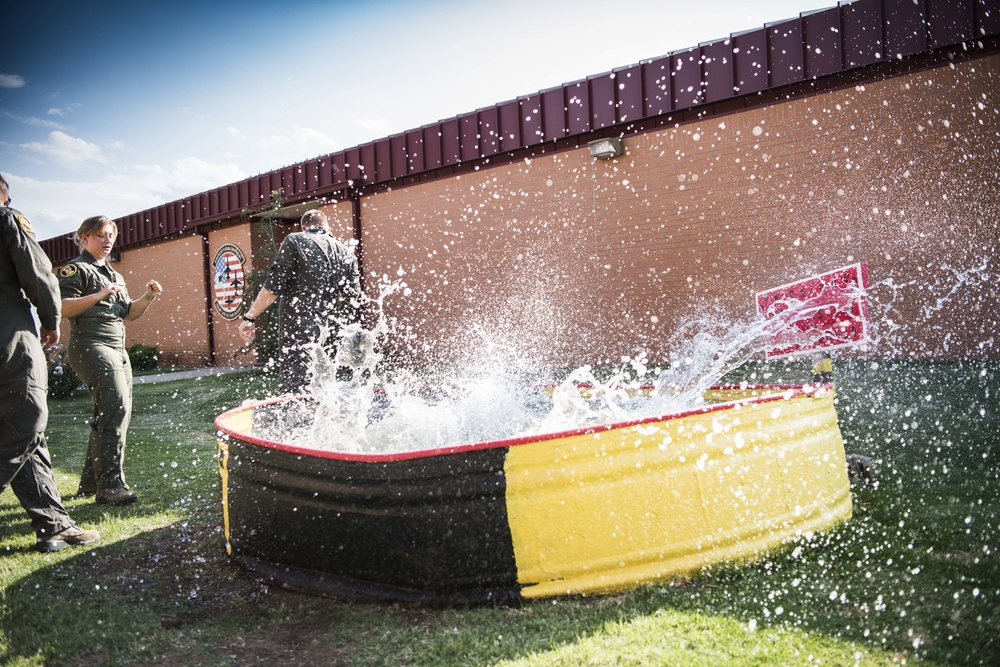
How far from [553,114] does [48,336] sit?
8254mm

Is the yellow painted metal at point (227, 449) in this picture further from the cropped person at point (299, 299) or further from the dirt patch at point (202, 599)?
the cropped person at point (299, 299)

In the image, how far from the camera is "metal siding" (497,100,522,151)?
11.0 meters

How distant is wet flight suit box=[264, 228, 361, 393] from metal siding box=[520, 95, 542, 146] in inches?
255

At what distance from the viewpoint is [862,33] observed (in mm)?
7949

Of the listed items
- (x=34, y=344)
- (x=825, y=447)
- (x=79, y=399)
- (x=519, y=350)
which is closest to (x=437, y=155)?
(x=519, y=350)

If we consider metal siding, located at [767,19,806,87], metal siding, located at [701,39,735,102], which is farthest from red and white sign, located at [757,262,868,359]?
metal siding, located at [701,39,735,102]

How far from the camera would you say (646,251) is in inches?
390

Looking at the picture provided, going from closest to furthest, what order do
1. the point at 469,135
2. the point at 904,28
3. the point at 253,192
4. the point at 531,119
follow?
1. the point at 904,28
2. the point at 531,119
3. the point at 469,135
4. the point at 253,192

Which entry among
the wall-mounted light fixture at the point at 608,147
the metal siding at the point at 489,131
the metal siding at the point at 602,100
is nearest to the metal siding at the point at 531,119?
the metal siding at the point at 489,131

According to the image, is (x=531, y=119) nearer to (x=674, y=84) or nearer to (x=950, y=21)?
(x=674, y=84)

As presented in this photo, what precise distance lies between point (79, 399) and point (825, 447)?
13.7 m

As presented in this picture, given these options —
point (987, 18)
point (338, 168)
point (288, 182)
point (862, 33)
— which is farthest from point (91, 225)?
point (288, 182)

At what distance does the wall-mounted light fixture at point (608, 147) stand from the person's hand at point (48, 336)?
7.78m

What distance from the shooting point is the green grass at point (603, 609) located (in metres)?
2.33
